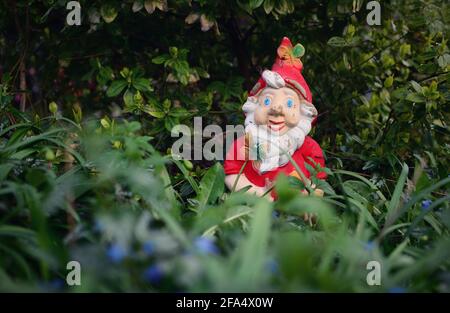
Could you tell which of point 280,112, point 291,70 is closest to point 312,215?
point 280,112

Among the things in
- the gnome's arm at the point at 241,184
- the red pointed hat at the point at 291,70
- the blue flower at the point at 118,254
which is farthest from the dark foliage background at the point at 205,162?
the red pointed hat at the point at 291,70

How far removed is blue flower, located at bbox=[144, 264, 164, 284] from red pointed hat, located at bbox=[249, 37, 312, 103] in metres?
1.28

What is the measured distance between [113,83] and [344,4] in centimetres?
111

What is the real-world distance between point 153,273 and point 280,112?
4.07 feet

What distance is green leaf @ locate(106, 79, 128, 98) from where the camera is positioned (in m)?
2.71

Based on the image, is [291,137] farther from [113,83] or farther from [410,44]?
[410,44]

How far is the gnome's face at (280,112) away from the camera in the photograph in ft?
7.70

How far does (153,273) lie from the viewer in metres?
1.22

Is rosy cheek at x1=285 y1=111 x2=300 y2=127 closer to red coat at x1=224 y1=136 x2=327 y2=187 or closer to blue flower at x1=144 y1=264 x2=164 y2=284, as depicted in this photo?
red coat at x1=224 y1=136 x2=327 y2=187

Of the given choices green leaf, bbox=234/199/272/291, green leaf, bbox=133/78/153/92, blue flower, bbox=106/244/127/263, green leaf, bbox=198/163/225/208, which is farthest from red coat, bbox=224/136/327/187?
A: blue flower, bbox=106/244/127/263

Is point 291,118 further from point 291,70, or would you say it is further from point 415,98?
point 415,98

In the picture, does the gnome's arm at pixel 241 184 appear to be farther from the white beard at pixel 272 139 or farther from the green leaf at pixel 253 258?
the green leaf at pixel 253 258

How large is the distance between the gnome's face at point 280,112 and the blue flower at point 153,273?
1188 millimetres

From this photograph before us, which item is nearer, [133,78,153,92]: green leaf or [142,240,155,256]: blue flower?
[142,240,155,256]: blue flower
